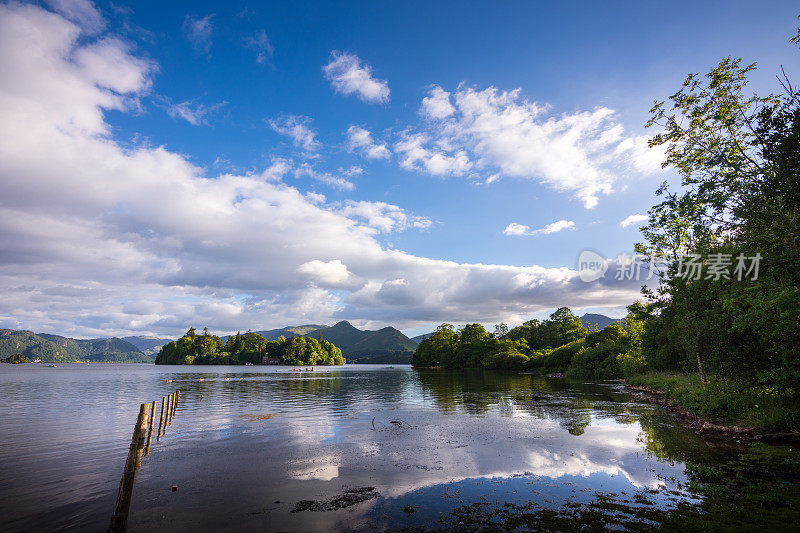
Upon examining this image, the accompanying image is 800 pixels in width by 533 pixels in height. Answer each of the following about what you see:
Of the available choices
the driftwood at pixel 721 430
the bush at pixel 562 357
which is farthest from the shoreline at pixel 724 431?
the bush at pixel 562 357

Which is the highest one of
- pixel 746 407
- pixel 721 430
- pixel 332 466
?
pixel 746 407

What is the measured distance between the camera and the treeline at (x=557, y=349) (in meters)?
89.7

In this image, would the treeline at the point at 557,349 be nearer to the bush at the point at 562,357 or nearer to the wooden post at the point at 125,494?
the bush at the point at 562,357

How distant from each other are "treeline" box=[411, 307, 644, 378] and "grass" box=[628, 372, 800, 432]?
2004 cm

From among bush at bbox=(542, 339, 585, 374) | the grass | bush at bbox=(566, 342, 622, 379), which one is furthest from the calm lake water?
bush at bbox=(542, 339, 585, 374)

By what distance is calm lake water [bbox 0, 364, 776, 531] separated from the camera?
44.7ft

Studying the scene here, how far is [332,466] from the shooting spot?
19.6 metres

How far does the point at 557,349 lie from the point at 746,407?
95261 mm

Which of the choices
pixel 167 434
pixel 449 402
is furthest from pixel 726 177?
pixel 167 434

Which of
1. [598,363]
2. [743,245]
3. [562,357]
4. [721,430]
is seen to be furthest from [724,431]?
[562,357]

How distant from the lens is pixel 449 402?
47.3 meters

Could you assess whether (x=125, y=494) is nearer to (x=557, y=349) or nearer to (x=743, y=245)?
(x=743, y=245)

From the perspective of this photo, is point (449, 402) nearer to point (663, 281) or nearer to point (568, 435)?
point (568, 435)

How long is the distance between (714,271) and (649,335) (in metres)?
45.4
